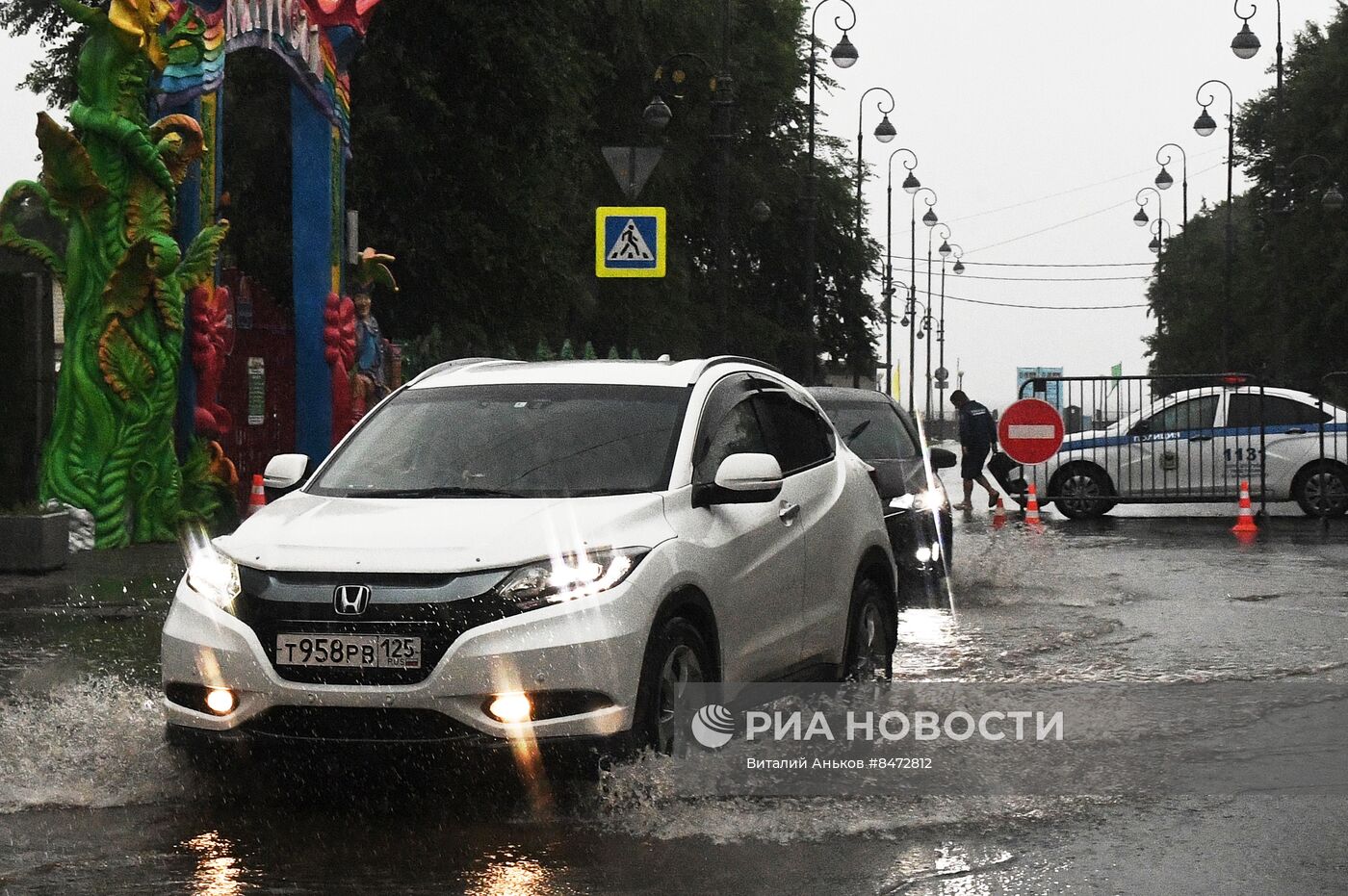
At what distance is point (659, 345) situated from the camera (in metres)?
45.1

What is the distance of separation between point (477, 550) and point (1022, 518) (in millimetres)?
19501

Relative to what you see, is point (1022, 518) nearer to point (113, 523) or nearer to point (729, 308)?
point (113, 523)

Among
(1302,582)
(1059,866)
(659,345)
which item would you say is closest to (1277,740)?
(1059,866)

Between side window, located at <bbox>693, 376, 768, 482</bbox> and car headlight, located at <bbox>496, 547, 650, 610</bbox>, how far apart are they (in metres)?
0.96

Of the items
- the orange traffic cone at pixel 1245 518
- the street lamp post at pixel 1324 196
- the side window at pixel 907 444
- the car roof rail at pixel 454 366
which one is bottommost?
the orange traffic cone at pixel 1245 518

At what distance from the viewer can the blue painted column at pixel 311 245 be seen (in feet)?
72.5

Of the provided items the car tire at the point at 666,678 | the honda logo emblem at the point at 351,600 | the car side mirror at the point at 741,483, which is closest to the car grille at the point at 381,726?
the honda logo emblem at the point at 351,600

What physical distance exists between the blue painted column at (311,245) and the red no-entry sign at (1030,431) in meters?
7.94

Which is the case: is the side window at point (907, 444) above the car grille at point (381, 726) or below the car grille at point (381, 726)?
above

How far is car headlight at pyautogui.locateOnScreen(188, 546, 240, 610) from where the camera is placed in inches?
279

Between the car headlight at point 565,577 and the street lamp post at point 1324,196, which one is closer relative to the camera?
the car headlight at point 565,577

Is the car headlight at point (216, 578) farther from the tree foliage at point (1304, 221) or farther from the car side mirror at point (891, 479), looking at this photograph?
the tree foliage at point (1304, 221)

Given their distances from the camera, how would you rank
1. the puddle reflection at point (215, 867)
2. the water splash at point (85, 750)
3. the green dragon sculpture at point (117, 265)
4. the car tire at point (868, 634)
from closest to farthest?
the puddle reflection at point (215, 867) → the water splash at point (85, 750) → the car tire at point (868, 634) → the green dragon sculpture at point (117, 265)

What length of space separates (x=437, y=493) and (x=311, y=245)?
49.1 ft
